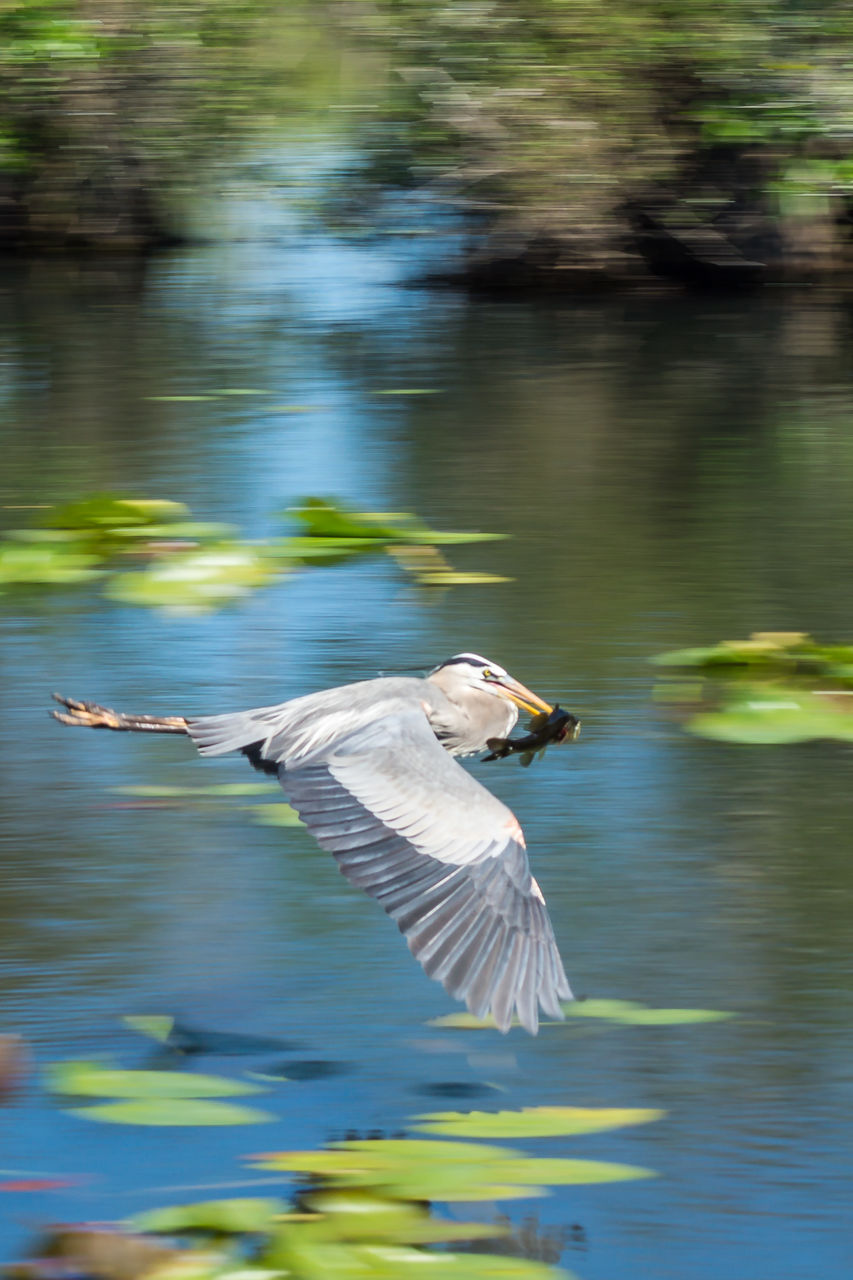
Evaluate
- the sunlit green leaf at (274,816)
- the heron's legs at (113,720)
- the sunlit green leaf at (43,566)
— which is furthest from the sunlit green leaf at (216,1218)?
the sunlit green leaf at (43,566)

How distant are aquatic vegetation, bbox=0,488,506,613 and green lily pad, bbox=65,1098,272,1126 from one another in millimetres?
2950

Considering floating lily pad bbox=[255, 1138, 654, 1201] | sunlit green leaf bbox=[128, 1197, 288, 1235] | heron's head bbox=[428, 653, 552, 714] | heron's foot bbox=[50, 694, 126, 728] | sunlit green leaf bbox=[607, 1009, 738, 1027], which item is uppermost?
heron's head bbox=[428, 653, 552, 714]

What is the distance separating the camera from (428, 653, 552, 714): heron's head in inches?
134

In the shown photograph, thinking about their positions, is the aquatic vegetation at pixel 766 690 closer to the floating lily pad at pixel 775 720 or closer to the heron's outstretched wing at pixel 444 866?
the floating lily pad at pixel 775 720

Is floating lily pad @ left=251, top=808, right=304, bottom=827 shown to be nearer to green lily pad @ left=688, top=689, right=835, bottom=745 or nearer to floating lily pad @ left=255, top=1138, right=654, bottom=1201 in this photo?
green lily pad @ left=688, top=689, right=835, bottom=745

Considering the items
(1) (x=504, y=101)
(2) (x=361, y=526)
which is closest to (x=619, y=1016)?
(2) (x=361, y=526)

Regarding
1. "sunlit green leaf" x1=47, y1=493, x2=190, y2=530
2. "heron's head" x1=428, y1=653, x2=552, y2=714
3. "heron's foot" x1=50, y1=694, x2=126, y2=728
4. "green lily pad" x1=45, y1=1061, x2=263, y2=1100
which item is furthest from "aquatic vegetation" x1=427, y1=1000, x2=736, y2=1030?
"sunlit green leaf" x1=47, y1=493, x2=190, y2=530

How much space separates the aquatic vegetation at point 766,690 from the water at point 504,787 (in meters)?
0.07

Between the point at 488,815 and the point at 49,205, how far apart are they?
12.5 meters

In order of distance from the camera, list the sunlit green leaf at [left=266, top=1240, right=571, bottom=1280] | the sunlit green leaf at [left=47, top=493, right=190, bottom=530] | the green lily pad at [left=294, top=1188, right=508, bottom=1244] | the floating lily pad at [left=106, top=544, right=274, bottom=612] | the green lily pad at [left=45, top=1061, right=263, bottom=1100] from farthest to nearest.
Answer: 1. the sunlit green leaf at [left=47, top=493, right=190, bottom=530]
2. the floating lily pad at [left=106, top=544, right=274, bottom=612]
3. the green lily pad at [left=45, top=1061, right=263, bottom=1100]
4. the green lily pad at [left=294, top=1188, right=508, bottom=1244]
5. the sunlit green leaf at [left=266, top=1240, right=571, bottom=1280]

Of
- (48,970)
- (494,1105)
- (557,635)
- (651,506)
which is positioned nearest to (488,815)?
(494,1105)

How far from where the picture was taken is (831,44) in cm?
1218

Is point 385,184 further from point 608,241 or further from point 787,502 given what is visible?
point 787,502

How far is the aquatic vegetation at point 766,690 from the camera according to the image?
434cm
